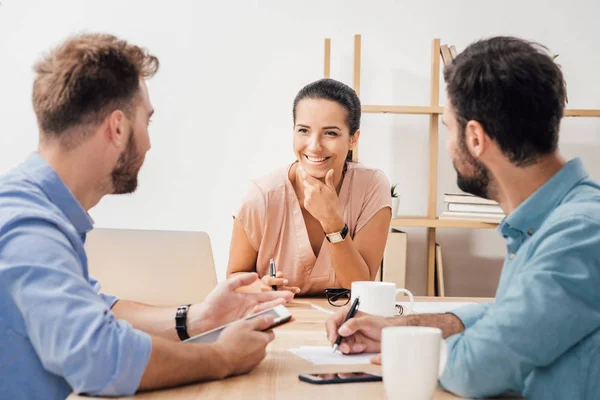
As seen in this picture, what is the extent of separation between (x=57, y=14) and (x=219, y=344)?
3083 millimetres

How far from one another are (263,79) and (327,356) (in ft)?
8.72

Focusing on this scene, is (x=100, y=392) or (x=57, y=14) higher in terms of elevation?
(x=57, y=14)

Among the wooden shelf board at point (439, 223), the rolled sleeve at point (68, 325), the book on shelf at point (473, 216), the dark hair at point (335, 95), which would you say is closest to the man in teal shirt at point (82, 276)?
the rolled sleeve at point (68, 325)

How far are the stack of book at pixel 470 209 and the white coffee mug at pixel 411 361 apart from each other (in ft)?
8.27

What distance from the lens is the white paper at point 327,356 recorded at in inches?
47.4

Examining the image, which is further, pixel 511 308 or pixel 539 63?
pixel 539 63

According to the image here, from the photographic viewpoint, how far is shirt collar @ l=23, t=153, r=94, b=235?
1126 mm

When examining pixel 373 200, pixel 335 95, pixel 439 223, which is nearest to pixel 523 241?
pixel 373 200

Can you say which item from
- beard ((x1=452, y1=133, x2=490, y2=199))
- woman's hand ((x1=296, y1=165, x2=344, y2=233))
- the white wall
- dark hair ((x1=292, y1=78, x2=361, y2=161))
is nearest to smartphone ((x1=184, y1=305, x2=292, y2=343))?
beard ((x1=452, y1=133, x2=490, y2=199))

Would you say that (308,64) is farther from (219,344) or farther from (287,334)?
(219,344)

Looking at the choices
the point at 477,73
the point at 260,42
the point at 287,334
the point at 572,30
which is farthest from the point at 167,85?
the point at 477,73

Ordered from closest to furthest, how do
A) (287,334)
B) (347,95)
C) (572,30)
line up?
(287,334), (347,95), (572,30)

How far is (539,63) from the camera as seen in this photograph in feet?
3.67

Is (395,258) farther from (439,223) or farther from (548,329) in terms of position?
(548,329)
